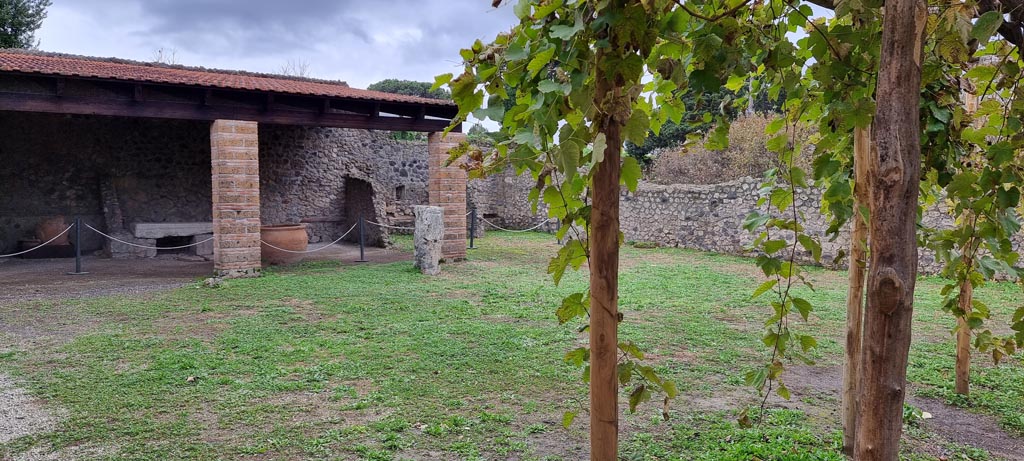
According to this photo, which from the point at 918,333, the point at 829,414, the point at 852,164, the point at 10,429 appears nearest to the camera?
the point at 852,164

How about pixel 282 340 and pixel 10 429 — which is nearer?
pixel 10 429

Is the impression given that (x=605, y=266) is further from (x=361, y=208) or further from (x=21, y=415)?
(x=361, y=208)

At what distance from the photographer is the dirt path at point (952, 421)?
346 cm

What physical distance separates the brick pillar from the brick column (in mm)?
3089

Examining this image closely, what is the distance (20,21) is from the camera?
676 inches

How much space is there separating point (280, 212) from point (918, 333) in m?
13.2

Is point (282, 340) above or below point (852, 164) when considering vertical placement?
below

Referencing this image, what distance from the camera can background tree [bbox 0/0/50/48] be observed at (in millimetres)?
16859

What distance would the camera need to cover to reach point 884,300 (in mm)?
1405

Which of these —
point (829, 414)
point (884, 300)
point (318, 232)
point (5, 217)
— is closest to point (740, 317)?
point (829, 414)

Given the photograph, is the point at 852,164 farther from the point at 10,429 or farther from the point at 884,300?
the point at 10,429

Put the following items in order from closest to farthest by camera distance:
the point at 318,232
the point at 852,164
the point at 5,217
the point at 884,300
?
1. the point at 884,300
2. the point at 852,164
3. the point at 5,217
4. the point at 318,232

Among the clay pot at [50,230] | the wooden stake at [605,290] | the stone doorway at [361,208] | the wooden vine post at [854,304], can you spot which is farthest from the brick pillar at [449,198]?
the wooden stake at [605,290]

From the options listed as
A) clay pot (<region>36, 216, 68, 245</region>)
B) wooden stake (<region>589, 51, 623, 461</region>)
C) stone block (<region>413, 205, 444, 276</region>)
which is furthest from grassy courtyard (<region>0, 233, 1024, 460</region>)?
clay pot (<region>36, 216, 68, 245</region>)
